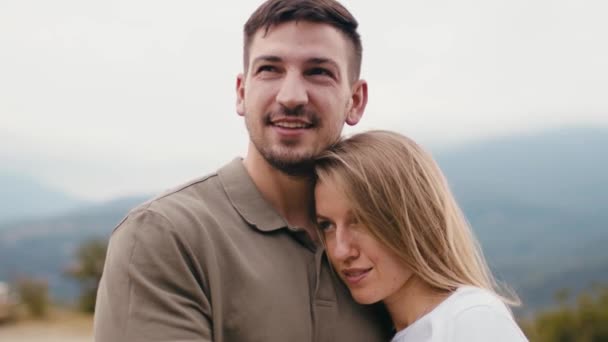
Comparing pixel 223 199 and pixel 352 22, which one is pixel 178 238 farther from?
pixel 352 22

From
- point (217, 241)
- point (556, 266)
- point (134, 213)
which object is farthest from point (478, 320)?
point (556, 266)

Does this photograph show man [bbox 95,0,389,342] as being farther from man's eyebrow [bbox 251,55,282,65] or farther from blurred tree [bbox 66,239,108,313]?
blurred tree [bbox 66,239,108,313]

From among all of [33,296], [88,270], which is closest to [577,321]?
[88,270]

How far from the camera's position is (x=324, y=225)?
269 cm

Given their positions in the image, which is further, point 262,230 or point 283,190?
point 283,190

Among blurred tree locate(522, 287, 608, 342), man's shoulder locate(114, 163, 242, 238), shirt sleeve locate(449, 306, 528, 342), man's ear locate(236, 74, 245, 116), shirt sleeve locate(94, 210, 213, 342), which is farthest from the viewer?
blurred tree locate(522, 287, 608, 342)

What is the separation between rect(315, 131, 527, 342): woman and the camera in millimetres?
2568

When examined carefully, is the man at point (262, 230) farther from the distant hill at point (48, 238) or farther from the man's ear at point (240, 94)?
the distant hill at point (48, 238)

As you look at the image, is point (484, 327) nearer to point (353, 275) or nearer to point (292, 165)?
point (353, 275)

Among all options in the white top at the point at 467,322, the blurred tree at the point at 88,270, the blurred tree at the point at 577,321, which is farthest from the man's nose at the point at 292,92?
the blurred tree at the point at 88,270

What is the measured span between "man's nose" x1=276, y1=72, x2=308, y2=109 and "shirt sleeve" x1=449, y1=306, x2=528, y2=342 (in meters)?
0.88

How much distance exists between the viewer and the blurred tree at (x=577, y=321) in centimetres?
1438

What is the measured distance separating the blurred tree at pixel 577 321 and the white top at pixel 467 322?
480 inches

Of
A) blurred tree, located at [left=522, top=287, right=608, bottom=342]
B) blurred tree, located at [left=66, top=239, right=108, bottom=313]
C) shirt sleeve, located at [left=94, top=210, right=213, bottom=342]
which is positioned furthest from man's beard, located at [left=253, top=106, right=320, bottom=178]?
blurred tree, located at [left=66, top=239, right=108, bottom=313]
